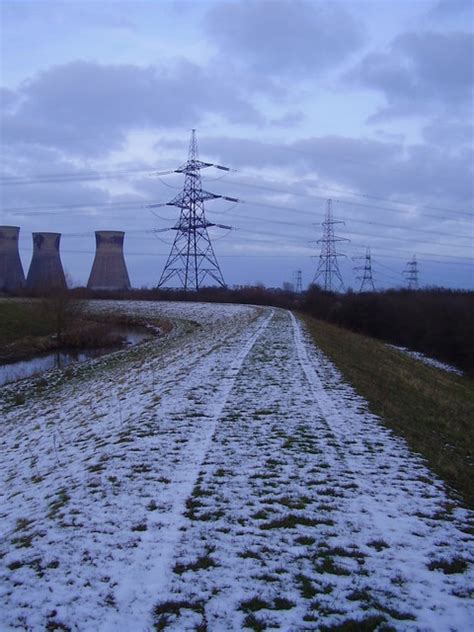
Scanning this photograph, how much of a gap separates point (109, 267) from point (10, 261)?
11548 millimetres

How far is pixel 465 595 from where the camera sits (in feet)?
14.0

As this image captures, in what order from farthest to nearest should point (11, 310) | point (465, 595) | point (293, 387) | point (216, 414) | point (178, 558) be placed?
point (11, 310), point (293, 387), point (216, 414), point (178, 558), point (465, 595)

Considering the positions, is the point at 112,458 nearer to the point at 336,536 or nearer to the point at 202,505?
the point at 202,505

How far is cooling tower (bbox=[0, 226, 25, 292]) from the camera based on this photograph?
196 feet

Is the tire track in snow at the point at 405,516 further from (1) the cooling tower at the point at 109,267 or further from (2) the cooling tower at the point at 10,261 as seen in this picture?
(2) the cooling tower at the point at 10,261

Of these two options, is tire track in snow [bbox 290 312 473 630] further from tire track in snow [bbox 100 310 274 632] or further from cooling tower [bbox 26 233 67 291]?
cooling tower [bbox 26 233 67 291]

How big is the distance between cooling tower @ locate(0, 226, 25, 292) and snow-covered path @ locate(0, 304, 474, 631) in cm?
5422

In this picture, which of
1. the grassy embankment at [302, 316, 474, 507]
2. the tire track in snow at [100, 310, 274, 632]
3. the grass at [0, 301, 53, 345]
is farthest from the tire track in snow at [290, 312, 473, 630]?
the grass at [0, 301, 53, 345]

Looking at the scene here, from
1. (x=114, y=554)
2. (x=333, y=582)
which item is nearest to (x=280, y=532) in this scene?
(x=333, y=582)

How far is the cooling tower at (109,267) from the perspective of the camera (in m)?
59.4

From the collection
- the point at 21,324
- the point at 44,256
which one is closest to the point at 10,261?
the point at 44,256

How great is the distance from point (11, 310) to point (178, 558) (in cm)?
3760

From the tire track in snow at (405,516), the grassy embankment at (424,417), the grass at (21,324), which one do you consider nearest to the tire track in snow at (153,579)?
the tire track in snow at (405,516)

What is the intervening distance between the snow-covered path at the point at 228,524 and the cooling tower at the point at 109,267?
5044 centimetres
